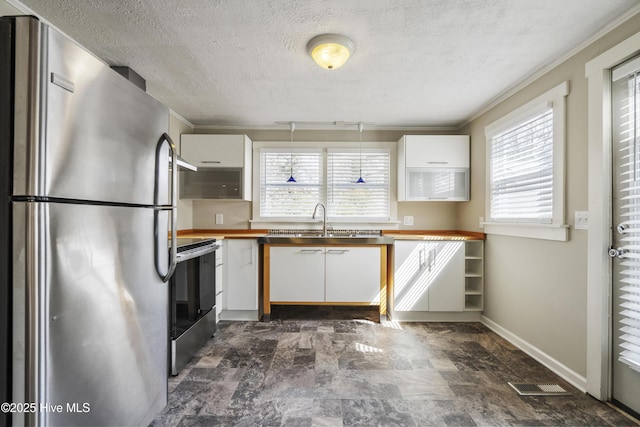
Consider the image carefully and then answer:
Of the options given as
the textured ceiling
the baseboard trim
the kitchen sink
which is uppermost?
the textured ceiling

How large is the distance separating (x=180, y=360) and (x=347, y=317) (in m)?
1.74

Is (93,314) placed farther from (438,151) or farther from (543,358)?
(438,151)

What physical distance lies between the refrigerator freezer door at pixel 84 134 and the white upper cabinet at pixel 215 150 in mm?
1877

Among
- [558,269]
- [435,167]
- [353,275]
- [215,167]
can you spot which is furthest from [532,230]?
[215,167]

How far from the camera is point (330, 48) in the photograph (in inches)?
69.2

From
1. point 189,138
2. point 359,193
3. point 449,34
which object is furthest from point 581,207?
point 189,138

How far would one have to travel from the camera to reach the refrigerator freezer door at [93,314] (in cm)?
90

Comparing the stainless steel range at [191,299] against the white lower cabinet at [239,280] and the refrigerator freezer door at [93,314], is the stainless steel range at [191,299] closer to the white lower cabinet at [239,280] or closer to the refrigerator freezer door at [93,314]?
the white lower cabinet at [239,280]

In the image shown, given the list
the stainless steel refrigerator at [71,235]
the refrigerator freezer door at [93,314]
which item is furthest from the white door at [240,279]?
the stainless steel refrigerator at [71,235]

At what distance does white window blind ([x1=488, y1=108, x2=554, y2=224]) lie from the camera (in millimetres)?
2107

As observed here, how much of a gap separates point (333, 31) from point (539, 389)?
2.62 m

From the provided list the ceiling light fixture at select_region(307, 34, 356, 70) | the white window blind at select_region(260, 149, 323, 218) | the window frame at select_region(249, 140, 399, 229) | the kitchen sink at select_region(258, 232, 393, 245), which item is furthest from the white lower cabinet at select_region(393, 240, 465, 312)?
the ceiling light fixture at select_region(307, 34, 356, 70)

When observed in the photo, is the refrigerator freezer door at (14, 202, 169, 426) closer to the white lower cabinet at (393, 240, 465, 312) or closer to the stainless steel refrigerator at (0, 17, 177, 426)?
the stainless steel refrigerator at (0, 17, 177, 426)

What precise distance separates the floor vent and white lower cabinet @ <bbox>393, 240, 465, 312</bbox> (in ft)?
3.61
